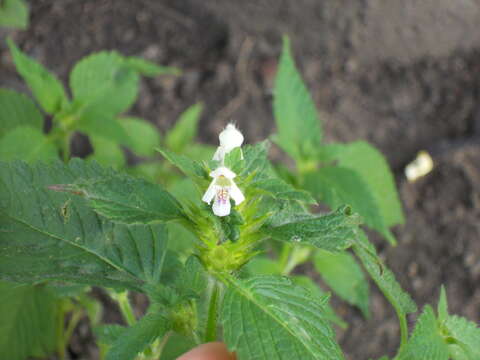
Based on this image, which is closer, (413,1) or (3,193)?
(3,193)

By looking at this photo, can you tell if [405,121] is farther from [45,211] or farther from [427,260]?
[45,211]

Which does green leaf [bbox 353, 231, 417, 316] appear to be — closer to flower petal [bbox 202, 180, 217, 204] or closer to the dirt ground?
flower petal [bbox 202, 180, 217, 204]

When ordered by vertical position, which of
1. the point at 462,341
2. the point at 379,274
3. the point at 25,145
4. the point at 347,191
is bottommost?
the point at 462,341

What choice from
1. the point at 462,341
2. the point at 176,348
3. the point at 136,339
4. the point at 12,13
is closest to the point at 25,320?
the point at 176,348

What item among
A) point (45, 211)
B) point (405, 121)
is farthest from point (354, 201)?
point (405, 121)

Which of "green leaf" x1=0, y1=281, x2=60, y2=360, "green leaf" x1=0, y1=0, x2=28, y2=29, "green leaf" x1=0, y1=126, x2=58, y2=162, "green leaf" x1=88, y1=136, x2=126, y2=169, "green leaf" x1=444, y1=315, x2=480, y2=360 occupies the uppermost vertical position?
"green leaf" x1=0, y1=0, x2=28, y2=29

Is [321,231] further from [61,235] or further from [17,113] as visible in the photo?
[17,113]

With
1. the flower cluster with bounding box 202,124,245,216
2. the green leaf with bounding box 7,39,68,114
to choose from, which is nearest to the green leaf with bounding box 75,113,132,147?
the green leaf with bounding box 7,39,68,114
